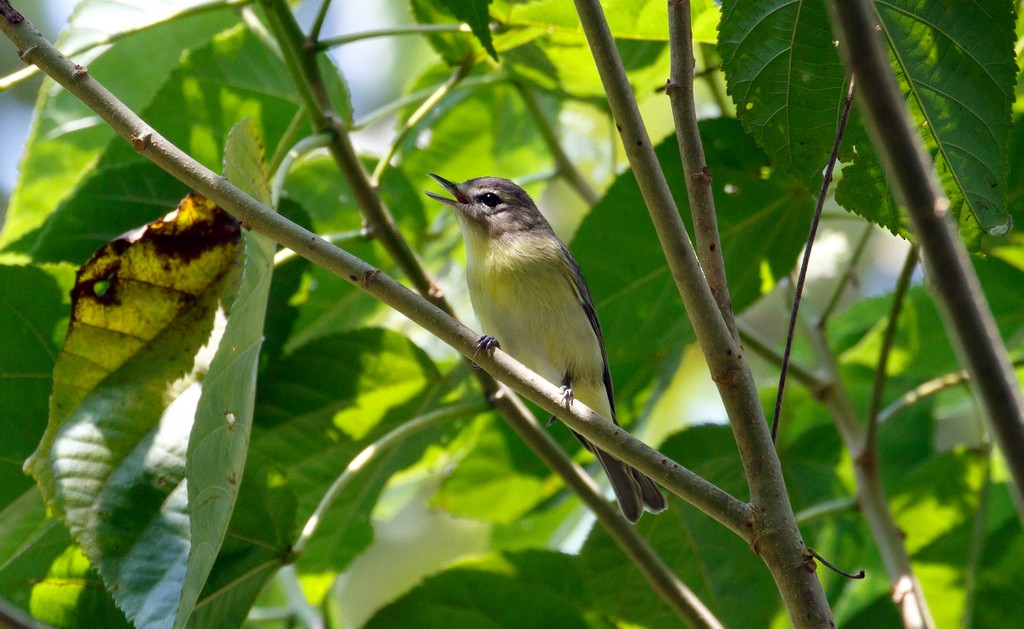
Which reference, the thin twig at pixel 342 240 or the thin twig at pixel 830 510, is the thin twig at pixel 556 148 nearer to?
the thin twig at pixel 342 240

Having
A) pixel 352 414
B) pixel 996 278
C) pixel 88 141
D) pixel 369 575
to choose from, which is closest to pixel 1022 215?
pixel 996 278

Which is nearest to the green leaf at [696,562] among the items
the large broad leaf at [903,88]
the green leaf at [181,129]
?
the large broad leaf at [903,88]

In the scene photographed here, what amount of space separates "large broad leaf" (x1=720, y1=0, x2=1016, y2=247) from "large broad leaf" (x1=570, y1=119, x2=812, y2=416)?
72 cm

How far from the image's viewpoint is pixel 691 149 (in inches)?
72.1

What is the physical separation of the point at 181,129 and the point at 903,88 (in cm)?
230

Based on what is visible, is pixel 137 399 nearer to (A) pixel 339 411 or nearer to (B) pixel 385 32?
(A) pixel 339 411

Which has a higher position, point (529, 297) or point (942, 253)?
point (529, 297)

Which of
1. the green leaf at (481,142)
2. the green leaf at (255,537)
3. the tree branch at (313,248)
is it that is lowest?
the green leaf at (255,537)

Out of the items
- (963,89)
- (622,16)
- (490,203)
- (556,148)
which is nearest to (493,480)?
(490,203)

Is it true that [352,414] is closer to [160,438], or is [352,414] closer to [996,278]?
[160,438]

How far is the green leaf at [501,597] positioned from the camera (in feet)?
9.48

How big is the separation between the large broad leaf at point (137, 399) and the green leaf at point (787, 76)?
4.40 feet

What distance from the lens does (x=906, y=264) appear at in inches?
108

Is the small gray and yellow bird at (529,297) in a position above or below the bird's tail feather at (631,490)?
above
